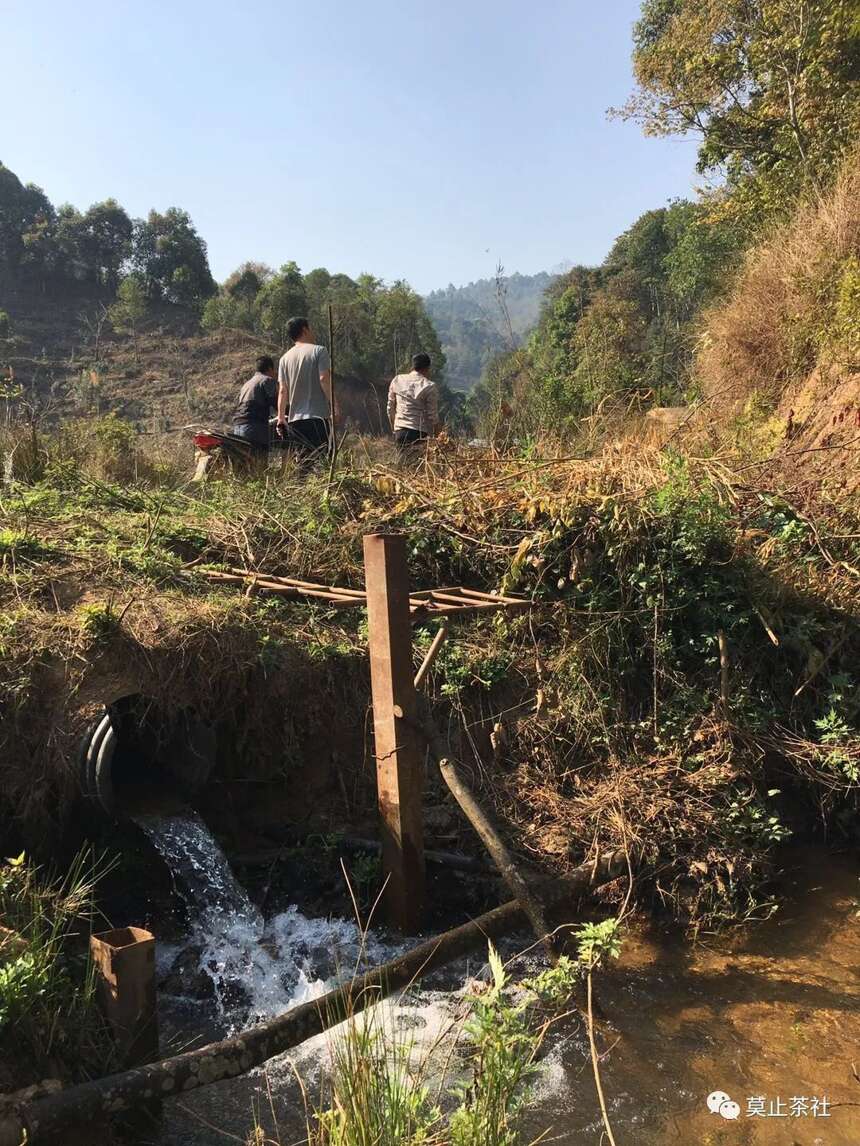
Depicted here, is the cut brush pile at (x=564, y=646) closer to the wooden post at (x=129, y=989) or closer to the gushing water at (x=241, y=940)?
the gushing water at (x=241, y=940)

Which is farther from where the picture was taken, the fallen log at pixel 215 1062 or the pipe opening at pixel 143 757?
the pipe opening at pixel 143 757

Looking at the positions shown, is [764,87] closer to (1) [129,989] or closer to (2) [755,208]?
(2) [755,208]

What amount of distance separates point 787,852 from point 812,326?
21.2 ft

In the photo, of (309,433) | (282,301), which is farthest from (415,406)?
(282,301)

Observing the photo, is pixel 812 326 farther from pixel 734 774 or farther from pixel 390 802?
pixel 390 802

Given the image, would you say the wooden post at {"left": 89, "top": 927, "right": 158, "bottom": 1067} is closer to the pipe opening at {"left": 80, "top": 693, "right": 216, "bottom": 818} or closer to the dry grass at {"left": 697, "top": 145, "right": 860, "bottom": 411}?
the pipe opening at {"left": 80, "top": 693, "right": 216, "bottom": 818}

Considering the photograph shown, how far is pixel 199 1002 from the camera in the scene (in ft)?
12.9

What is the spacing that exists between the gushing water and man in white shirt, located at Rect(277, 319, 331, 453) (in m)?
3.94

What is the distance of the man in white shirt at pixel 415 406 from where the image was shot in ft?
26.1

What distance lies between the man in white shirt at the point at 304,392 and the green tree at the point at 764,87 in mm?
8434

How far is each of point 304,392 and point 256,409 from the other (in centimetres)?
83

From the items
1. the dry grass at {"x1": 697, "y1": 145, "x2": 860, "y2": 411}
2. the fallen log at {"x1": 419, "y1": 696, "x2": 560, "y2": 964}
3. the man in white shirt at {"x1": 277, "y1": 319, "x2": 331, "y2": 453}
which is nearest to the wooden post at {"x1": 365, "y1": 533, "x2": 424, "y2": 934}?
the fallen log at {"x1": 419, "y1": 696, "x2": 560, "y2": 964}

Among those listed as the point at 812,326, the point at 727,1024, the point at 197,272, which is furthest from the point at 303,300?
the point at 727,1024

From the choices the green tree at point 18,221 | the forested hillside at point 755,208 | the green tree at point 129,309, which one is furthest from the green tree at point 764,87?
the green tree at point 18,221
